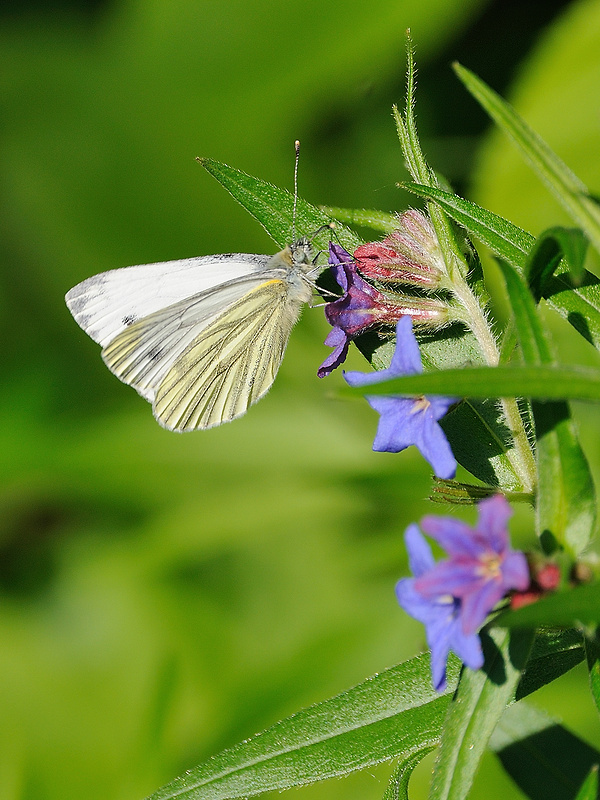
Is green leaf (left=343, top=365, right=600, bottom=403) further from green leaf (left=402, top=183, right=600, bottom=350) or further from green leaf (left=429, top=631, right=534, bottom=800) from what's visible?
green leaf (left=402, top=183, right=600, bottom=350)

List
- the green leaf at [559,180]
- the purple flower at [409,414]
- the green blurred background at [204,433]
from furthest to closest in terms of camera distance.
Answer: the green blurred background at [204,433]
the purple flower at [409,414]
the green leaf at [559,180]

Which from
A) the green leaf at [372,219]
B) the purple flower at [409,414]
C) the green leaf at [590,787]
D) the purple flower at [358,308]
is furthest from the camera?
the green leaf at [372,219]

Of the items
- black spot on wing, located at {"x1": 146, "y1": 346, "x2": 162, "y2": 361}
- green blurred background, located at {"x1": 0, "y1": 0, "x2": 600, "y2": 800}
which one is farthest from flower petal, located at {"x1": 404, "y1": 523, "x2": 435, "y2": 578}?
green blurred background, located at {"x1": 0, "y1": 0, "x2": 600, "y2": 800}

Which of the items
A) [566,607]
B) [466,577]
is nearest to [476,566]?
[466,577]

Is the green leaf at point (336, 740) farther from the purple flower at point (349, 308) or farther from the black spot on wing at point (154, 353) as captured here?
the black spot on wing at point (154, 353)

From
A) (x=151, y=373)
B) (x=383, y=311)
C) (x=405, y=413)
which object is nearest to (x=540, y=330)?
(x=405, y=413)

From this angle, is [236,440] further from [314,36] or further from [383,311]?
[383,311]

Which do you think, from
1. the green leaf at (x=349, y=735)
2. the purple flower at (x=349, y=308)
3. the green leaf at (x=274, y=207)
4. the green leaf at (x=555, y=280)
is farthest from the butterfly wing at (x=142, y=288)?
the green leaf at (x=349, y=735)

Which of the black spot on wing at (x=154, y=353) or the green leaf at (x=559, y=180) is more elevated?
the black spot on wing at (x=154, y=353)
